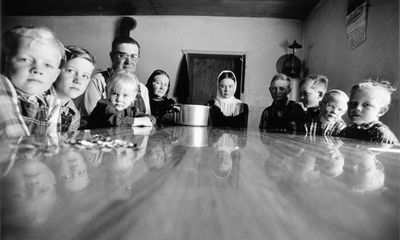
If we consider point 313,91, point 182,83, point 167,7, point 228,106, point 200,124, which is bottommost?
point 200,124

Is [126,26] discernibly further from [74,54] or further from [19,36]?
[19,36]

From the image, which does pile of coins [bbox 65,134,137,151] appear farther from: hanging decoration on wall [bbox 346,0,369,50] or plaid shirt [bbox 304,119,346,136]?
hanging decoration on wall [bbox 346,0,369,50]

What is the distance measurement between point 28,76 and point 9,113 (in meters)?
0.15

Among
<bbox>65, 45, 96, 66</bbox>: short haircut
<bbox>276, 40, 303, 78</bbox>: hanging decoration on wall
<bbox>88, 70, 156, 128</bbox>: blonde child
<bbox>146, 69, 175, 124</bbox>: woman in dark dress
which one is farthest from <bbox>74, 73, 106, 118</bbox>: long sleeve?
<bbox>276, 40, 303, 78</bbox>: hanging decoration on wall

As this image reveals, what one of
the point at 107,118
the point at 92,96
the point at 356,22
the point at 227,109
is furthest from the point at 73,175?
the point at 356,22

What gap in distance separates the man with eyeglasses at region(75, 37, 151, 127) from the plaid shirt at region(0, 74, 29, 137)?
846mm

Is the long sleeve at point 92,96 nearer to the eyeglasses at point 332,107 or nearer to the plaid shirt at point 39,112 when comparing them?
the plaid shirt at point 39,112

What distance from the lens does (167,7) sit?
3465 mm

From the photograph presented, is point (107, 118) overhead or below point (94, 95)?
below

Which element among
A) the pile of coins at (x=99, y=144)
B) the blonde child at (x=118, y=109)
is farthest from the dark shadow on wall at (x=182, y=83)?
A: the pile of coins at (x=99, y=144)

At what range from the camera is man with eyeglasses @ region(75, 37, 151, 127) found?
6.45 ft

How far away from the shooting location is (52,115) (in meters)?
0.93

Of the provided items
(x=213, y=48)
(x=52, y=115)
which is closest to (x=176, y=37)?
(x=213, y=48)

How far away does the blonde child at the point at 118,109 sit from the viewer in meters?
1.32
